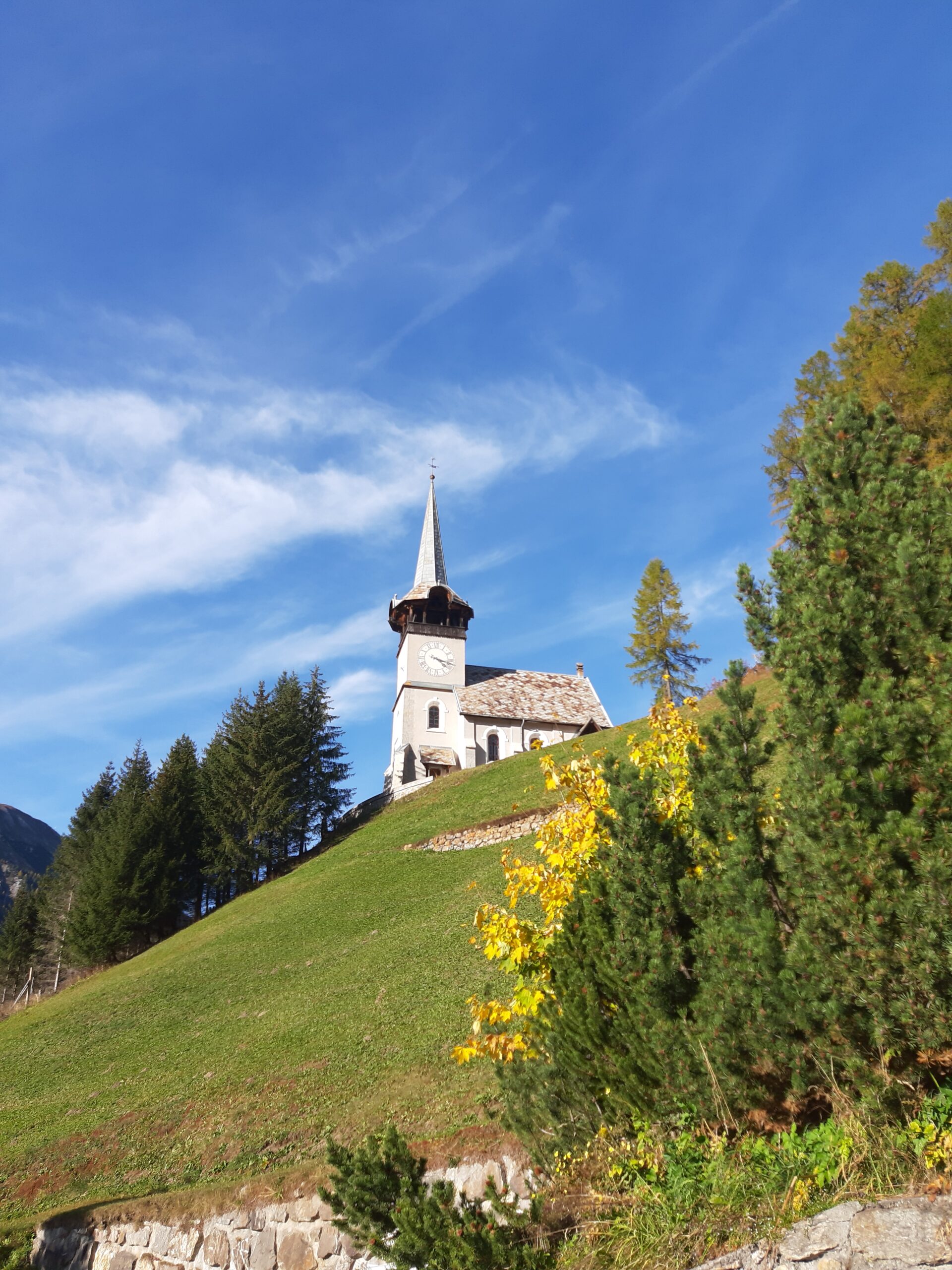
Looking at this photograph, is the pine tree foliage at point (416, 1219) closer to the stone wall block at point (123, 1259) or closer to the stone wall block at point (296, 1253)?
the stone wall block at point (296, 1253)

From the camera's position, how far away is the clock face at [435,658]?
2029 inches

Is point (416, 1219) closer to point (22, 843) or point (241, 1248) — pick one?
point (241, 1248)

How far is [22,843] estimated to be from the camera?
484 ft

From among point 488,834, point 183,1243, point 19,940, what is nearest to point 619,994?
point 183,1243

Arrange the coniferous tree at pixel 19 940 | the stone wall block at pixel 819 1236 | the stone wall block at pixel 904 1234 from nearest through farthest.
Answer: the stone wall block at pixel 904 1234 → the stone wall block at pixel 819 1236 → the coniferous tree at pixel 19 940

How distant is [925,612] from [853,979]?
2.44 metres

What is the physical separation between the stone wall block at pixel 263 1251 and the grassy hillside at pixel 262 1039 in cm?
229

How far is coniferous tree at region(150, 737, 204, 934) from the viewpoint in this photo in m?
39.6

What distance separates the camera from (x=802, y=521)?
19.8ft

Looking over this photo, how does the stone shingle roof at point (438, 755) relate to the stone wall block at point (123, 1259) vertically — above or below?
above

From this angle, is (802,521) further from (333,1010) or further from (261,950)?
(261,950)

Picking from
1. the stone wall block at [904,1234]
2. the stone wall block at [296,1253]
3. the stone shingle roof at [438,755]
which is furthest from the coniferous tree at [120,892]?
the stone wall block at [904,1234]

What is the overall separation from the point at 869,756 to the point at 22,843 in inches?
6781

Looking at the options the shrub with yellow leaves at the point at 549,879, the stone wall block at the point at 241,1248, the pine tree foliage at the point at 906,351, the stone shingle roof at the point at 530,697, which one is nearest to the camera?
the shrub with yellow leaves at the point at 549,879
